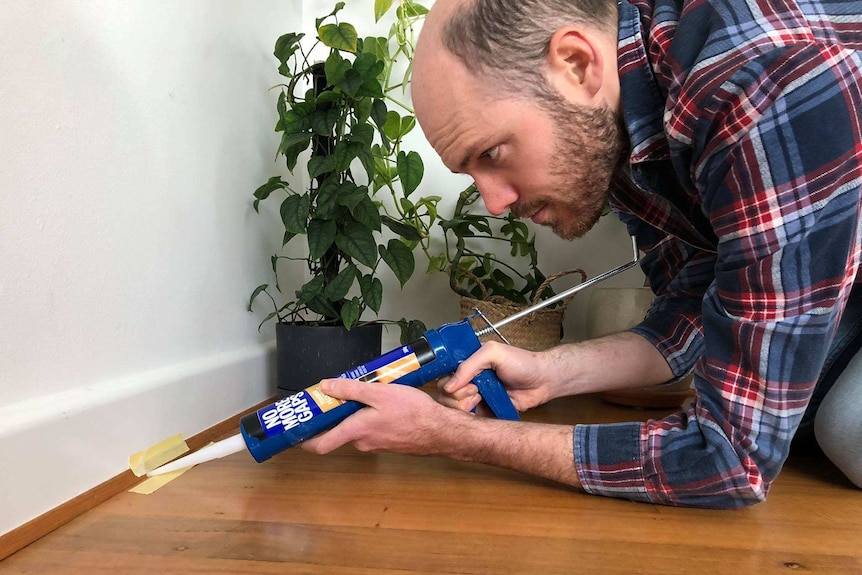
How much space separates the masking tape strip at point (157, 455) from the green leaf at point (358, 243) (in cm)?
41

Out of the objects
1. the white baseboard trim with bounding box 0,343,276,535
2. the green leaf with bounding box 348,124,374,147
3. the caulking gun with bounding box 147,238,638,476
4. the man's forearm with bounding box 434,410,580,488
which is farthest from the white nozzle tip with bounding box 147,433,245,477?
the green leaf with bounding box 348,124,374,147

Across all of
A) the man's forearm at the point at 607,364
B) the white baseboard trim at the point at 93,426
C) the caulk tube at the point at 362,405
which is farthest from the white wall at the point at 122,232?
the man's forearm at the point at 607,364

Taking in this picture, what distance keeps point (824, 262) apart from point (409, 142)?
1.14m

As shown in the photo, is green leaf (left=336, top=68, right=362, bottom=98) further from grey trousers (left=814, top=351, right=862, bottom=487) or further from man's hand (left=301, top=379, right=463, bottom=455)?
grey trousers (left=814, top=351, right=862, bottom=487)

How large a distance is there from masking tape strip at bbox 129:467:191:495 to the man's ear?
67cm

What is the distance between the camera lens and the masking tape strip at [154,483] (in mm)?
768

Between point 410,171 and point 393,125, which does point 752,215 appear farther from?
point 393,125

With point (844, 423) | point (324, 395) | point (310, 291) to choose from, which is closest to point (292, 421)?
point (324, 395)

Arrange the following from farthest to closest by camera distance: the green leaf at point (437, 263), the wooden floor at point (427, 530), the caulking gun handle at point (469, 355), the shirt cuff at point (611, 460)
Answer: the green leaf at point (437, 263)
the caulking gun handle at point (469, 355)
the shirt cuff at point (611, 460)
the wooden floor at point (427, 530)

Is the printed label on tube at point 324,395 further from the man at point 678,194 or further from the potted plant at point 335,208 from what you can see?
the potted plant at point 335,208

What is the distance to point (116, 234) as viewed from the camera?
2.65 ft

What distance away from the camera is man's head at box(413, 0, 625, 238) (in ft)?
2.40

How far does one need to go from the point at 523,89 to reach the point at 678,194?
0.84 ft

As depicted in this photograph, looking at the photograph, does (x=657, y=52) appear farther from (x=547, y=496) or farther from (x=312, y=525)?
(x=312, y=525)
